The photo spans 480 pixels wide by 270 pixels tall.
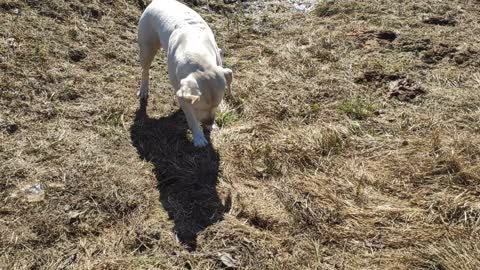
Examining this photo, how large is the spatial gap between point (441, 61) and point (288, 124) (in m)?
2.44

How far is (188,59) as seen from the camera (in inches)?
178

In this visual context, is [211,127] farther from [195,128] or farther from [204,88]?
[204,88]

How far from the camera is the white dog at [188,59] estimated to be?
4.32 m

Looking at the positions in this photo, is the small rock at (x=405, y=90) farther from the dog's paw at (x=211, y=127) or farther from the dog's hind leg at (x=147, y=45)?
the dog's hind leg at (x=147, y=45)

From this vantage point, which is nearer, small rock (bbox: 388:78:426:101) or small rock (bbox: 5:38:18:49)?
small rock (bbox: 388:78:426:101)

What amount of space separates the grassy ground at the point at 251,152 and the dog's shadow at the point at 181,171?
0.02 meters

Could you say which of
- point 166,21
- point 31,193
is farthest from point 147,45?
point 31,193

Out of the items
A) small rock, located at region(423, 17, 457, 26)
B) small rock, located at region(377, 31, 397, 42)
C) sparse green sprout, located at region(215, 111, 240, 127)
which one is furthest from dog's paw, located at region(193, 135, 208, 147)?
small rock, located at region(423, 17, 457, 26)

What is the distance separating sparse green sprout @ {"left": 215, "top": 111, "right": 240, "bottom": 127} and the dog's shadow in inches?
14.7

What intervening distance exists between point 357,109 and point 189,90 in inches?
78.3

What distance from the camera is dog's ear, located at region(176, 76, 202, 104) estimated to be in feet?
13.4

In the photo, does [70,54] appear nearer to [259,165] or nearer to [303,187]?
[259,165]

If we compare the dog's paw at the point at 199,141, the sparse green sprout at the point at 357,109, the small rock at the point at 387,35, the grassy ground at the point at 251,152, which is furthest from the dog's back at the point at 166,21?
the small rock at the point at 387,35

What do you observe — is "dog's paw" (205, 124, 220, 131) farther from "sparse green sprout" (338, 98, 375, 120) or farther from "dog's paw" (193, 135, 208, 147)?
"sparse green sprout" (338, 98, 375, 120)
